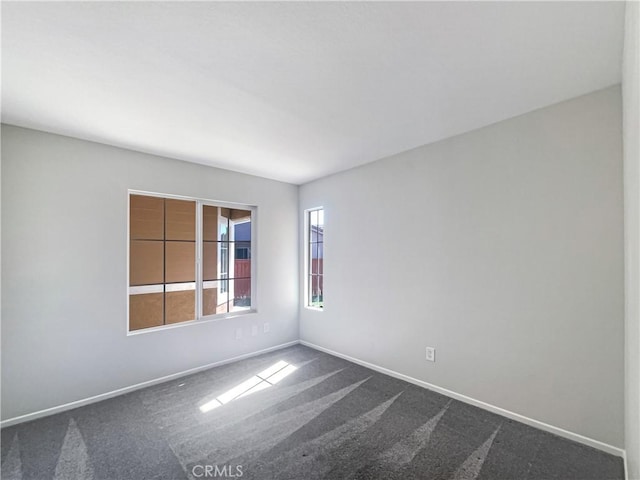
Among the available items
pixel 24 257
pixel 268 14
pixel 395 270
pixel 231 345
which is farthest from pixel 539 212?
pixel 24 257

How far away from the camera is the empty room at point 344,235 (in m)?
1.51

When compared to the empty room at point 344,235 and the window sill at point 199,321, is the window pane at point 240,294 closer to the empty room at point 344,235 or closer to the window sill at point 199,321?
the window sill at point 199,321

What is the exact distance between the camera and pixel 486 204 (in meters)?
2.52

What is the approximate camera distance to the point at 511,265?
2.36 m

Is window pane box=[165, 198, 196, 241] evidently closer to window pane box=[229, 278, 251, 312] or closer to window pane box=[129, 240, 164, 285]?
window pane box=[129, 240, 164, 285]

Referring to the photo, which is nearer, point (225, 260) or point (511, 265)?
point (511, 265)

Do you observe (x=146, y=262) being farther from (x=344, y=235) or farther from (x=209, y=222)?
(x=344, y=235)

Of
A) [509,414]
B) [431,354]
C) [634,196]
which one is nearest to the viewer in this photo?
[634,196]

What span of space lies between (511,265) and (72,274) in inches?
154

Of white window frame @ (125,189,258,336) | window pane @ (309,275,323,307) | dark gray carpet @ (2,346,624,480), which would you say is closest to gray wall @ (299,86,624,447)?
dark gray carpet @ (2,346,624,480)

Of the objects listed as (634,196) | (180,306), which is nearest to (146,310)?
(180,306)

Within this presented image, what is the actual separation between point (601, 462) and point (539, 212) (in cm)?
169

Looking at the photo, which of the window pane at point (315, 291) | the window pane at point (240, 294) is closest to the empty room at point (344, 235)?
the window pane at point (240, 294)

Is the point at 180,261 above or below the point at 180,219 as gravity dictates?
below
